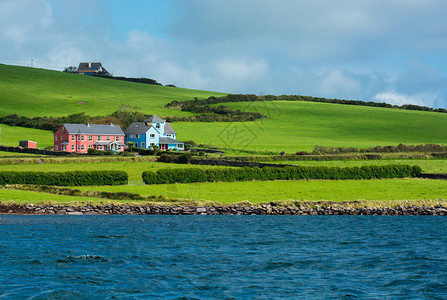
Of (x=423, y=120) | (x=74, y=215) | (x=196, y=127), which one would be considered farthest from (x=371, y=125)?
(x=74, y=215)

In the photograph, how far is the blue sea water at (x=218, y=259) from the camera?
1872cm

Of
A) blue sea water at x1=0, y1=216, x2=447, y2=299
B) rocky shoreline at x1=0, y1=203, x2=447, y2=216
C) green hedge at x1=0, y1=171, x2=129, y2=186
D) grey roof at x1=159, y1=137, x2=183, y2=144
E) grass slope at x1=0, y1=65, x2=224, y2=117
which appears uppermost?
grass slope at x1=0, y1=65, x2=224, y2=117

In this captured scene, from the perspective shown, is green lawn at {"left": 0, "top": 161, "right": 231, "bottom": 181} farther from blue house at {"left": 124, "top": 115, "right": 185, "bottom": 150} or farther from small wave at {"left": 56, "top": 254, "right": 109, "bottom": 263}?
small wave at {"left": 56, "top": 254, "right": 109, "bottom": 263}

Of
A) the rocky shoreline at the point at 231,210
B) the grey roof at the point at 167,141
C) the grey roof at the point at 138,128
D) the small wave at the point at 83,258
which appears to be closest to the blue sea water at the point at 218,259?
the small wave at the point at 83,258

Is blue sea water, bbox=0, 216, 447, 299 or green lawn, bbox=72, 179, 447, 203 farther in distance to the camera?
green lawn, bbox=72, 179, 447, 203

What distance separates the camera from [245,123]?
12156 cm

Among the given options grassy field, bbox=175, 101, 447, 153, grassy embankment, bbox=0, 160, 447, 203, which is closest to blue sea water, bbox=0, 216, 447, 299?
grassy embankment, bbox=0, 160, 447, 203

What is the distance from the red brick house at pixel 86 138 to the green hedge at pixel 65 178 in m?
52.5

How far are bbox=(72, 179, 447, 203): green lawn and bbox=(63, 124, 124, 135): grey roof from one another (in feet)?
187

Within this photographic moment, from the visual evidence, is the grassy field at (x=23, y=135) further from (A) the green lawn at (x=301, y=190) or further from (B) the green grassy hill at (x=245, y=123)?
(A) the green lawn at (x=301, y=190)

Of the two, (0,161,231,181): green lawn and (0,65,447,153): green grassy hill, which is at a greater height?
(0,65,447,153): green grassy hill

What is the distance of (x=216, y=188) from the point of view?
51844 millimetres

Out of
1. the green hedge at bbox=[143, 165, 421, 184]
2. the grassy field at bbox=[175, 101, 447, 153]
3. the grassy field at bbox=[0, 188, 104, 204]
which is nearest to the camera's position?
the grassy field at bbox=[0, 188, 104, 204]

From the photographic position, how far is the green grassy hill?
112 meters
